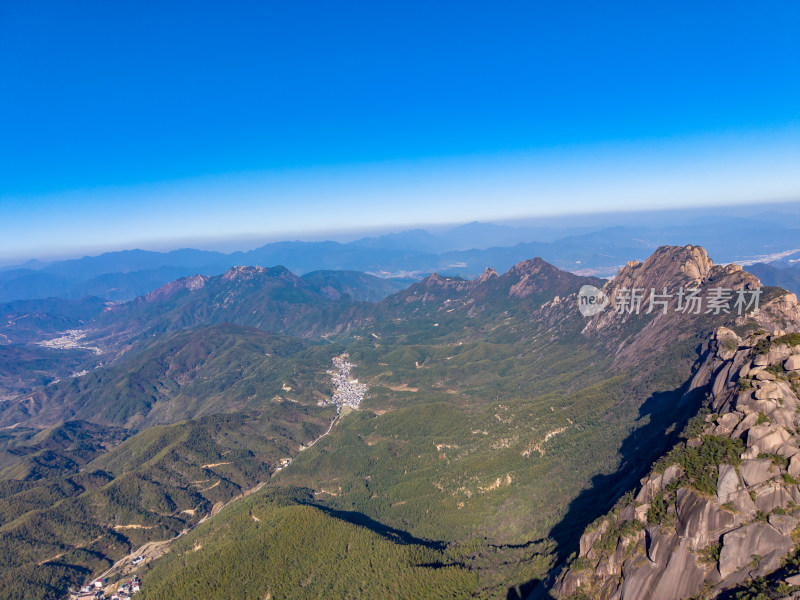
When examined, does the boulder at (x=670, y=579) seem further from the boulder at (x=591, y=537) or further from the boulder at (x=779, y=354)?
the boulder at (x=779, y=354)

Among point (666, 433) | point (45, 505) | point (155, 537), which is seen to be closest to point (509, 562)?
point (666, 433)

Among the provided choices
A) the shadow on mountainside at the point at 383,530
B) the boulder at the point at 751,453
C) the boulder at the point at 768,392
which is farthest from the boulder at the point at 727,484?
the shadow on mountainside at the point at 383,530

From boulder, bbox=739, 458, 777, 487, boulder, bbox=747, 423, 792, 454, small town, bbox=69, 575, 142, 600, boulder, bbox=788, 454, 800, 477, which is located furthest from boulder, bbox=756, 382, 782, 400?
small town, bbox=69, 575, 142, 600

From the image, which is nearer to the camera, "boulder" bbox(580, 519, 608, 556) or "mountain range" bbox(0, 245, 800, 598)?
"boulder" bbox(580, 519, 608, 556)

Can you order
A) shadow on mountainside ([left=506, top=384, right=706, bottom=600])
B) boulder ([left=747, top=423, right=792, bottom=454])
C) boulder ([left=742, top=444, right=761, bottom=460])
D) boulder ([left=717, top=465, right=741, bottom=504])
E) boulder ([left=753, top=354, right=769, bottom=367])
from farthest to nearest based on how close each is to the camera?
shadow on mountainside ([left=506, top=384, right=706, bottom=600]) → boulder ([left=753, top=354, right=769, bottom=367]) → boulder ([left=742, top=444, right=761, bottom=460]) → boulder ([left=747, top=423, right=792, bottom=454]) → boulder ([left=717, top=465, right=741, bottom=504])

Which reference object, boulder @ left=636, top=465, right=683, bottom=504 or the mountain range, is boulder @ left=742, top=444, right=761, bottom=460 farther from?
the mountain range

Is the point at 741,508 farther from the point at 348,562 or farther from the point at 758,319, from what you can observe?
the point at 758,319
